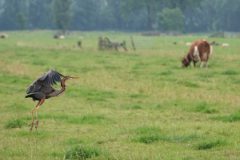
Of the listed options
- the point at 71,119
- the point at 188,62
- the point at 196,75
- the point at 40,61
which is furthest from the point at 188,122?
the point at 40,61

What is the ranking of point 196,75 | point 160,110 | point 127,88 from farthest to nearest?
1. point 196,75
2. point 127,88
3. point 160,110

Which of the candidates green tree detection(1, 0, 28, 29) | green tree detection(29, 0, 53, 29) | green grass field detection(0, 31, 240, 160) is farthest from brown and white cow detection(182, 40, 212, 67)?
green tree detection(29, 0, 53, 29)

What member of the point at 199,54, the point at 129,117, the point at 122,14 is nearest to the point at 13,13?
the point at 122,14

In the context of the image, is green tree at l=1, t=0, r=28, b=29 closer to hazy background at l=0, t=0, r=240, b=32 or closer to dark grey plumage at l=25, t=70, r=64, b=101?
hazy background at l=0, t=0, r=240, b=32

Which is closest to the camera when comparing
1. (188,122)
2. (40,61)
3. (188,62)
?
(188,122)

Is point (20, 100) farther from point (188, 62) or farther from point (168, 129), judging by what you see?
point (188, 62)

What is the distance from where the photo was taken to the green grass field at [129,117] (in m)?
9.82

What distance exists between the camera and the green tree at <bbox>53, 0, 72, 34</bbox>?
100 meters

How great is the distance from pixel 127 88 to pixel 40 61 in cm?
1214

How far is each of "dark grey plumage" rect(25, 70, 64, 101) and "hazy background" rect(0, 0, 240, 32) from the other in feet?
300

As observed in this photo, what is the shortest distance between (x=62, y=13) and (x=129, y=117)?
87.9m

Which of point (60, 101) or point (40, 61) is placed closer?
point (60, 101)

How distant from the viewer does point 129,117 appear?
552 inches

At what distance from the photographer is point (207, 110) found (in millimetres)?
14727
